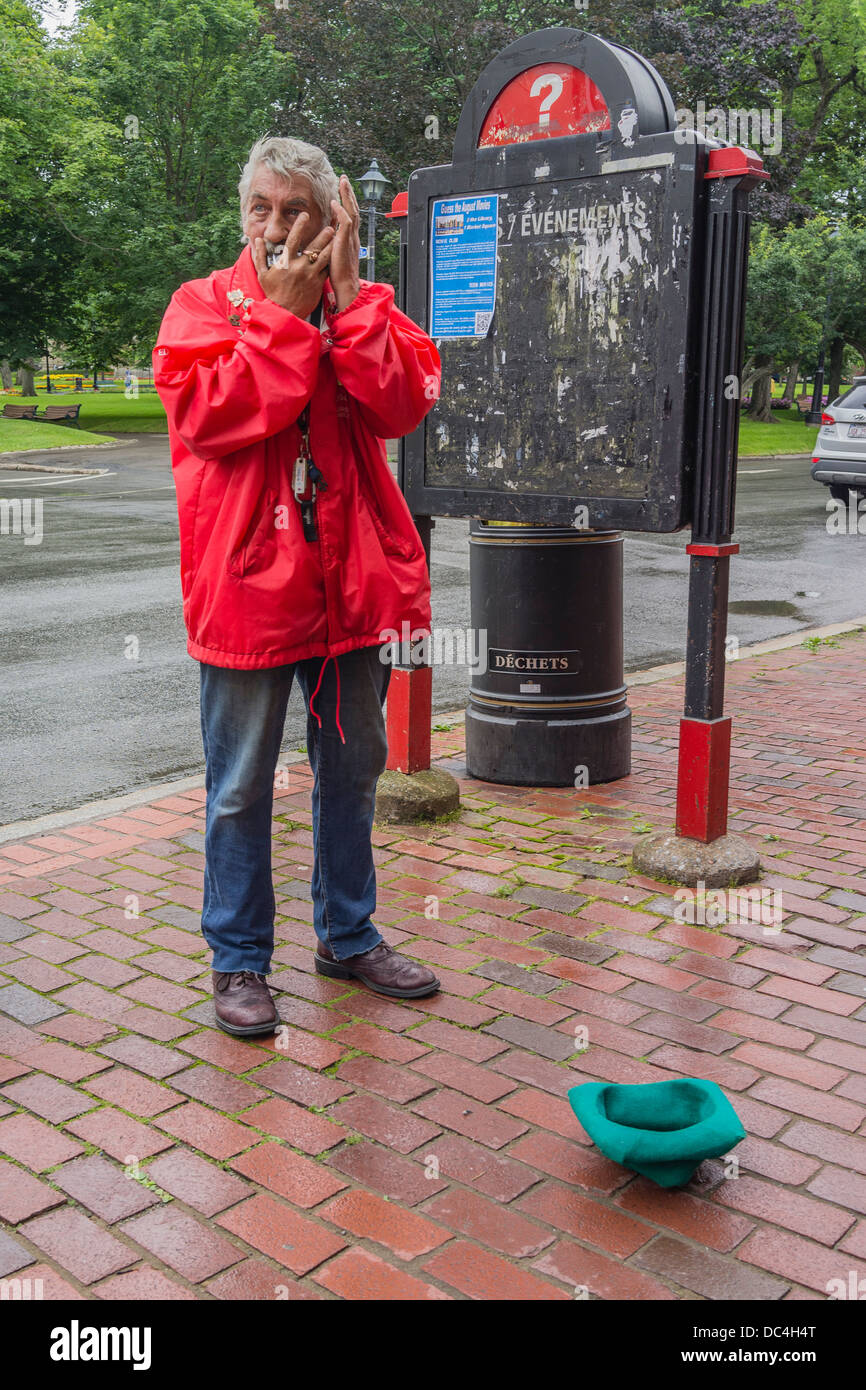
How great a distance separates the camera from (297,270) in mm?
2867

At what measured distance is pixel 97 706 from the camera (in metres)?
6.52

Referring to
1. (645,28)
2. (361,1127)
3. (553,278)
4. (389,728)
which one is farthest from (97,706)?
(645,28)

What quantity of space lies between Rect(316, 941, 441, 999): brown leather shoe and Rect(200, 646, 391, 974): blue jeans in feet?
0.12

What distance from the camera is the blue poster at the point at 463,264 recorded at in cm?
440

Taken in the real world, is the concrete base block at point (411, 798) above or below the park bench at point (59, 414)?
below

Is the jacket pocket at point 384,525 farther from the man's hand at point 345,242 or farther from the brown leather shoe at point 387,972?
the brown leather shoe at point 387,972

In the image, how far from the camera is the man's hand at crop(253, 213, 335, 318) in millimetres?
2871

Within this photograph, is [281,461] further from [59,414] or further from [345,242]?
[59,414]

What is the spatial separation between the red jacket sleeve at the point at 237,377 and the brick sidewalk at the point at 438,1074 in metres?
1.46

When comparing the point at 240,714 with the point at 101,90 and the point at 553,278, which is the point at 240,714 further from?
the point at 101,90

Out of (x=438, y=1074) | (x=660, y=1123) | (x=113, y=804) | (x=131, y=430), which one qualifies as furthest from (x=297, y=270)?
(x=131, y=430)

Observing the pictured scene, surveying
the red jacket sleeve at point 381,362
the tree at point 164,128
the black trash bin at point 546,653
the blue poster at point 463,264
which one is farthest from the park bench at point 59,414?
the red jacket sleeve at point 381,362

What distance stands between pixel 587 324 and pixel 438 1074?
96.7 inches

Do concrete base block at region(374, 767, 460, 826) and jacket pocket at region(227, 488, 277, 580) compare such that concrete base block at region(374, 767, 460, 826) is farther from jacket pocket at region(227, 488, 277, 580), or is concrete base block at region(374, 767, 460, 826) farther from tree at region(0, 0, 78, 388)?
tree at region(0, 0, 78, 388)
